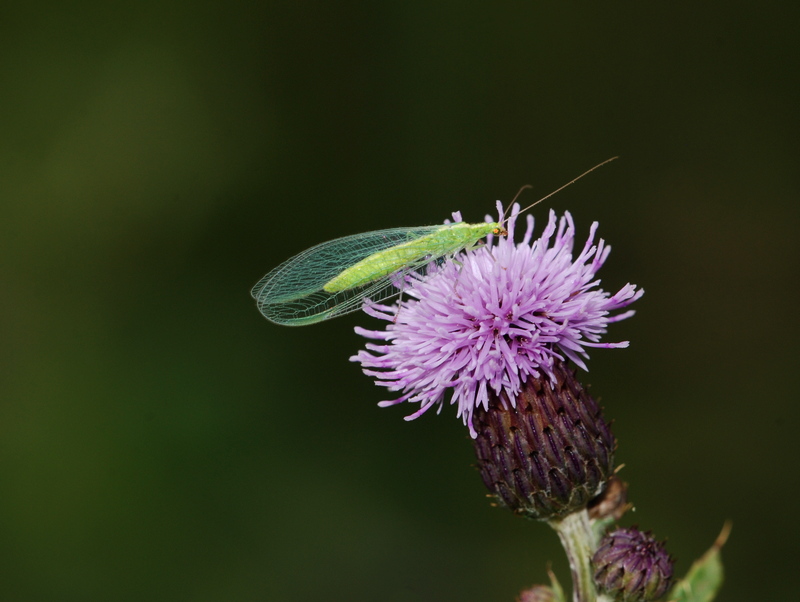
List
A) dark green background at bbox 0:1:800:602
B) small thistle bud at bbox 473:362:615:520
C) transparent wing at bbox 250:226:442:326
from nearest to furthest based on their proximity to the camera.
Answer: small thistle bud at bbox 473:362:615:520 → transparent wing at bbox 250:226:442:326 → dark green background at bbox 0:1:800:602

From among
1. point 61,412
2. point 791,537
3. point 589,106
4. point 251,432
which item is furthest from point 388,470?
point 589,106

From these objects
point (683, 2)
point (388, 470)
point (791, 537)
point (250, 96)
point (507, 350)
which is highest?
point (250, 96)

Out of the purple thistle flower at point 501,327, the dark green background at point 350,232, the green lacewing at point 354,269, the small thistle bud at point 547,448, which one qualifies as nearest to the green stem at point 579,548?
the small thistle bud at point 547,448

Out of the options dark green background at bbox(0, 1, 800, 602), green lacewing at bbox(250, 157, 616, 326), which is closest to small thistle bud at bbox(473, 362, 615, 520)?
green lacewing at bbox(250, 157, 616, 326)

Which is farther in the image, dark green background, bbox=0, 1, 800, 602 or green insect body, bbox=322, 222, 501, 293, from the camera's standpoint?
dark green background, bbox=0, 1, 800, 602

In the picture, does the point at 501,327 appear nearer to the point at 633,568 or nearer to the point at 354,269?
the point at 354,269

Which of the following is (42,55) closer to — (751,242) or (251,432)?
(251,432)

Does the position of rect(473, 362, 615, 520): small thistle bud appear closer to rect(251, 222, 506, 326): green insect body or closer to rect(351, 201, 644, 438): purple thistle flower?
rect(351, 201, 644, 438): purple thistle flower
